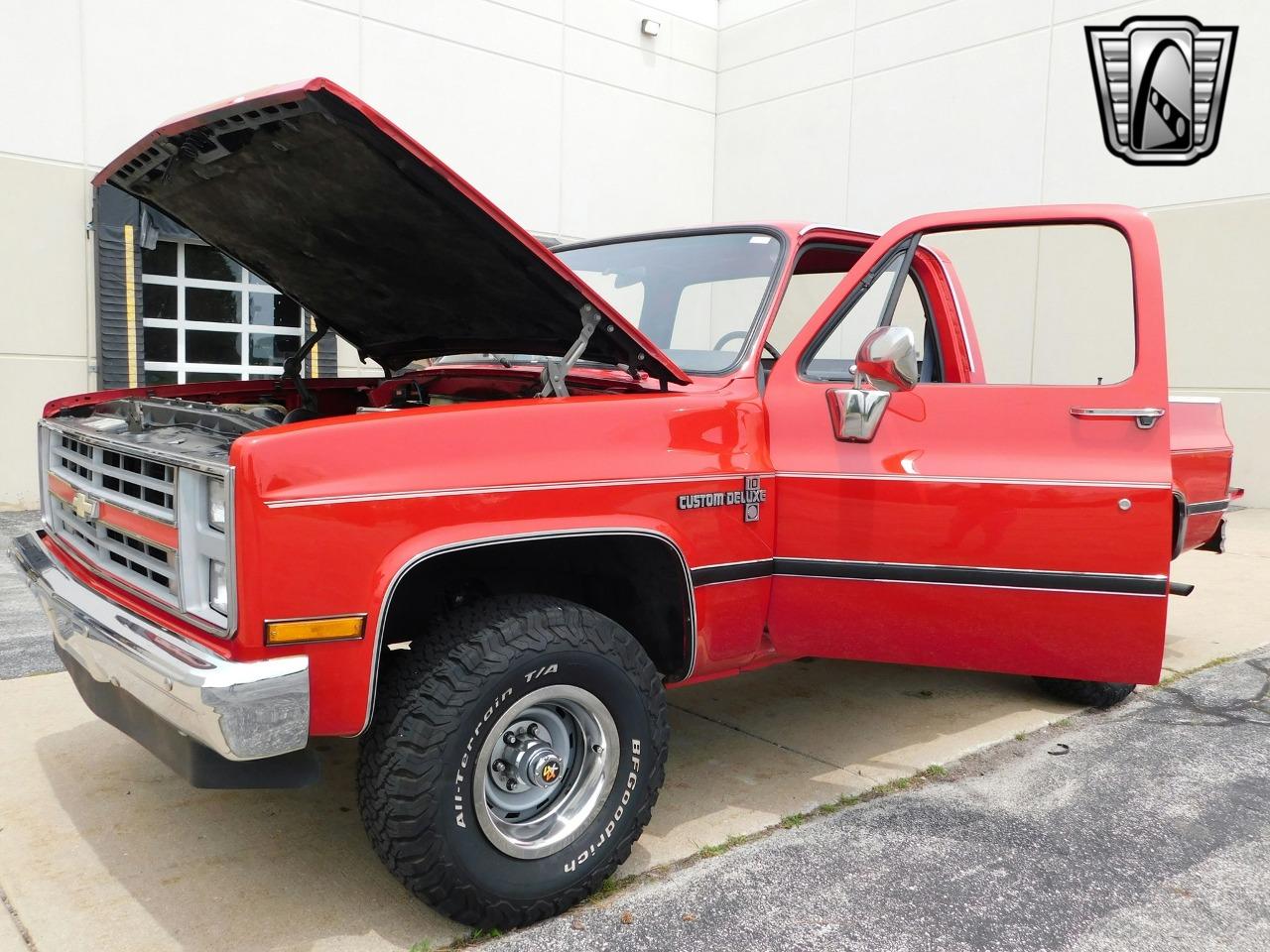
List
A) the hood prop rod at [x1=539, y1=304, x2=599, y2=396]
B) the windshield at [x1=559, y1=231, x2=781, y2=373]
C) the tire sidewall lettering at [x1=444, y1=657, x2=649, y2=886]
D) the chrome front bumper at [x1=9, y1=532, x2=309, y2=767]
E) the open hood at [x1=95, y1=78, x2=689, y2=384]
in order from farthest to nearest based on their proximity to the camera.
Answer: the windshield at [x1=559, y1=231, x2=781, y2=373]
the hood prop rod at [x1=539, y1=304, x2=599, y2=396]
the open hood at [x1=95, y1=78, x2=689, y2=384]
the tire sidewall lettering at [x1=444, y1=657, x2=649, y2=886]
the chrome front bumper at [x1=9, y1=532, x2=309, y2=767]

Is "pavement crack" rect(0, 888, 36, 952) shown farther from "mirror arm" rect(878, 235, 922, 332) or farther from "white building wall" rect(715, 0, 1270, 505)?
"white building wall" rect(715, 0, 1270, 505)

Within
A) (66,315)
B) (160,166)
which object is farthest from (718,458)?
(66,315)

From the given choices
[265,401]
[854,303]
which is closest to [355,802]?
[265,401]

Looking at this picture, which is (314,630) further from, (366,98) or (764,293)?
(366,98)

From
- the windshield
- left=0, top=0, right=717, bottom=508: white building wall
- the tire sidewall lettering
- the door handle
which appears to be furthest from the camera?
left=0, top=0, right=717, bottom=508: white building wall

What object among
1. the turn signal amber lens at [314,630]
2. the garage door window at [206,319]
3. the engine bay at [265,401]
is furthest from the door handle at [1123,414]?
the garage door window at [206,319]

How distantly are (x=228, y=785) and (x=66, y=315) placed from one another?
8351 millimetres

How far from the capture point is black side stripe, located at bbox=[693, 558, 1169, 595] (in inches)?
123

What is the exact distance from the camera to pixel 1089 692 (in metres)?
4.34

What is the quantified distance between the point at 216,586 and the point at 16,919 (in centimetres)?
109

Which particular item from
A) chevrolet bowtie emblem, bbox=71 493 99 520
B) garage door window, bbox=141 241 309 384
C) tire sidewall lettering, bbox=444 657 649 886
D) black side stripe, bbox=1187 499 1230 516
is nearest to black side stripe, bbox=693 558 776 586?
tire sidewall lettering, bbox=444 657 649 886

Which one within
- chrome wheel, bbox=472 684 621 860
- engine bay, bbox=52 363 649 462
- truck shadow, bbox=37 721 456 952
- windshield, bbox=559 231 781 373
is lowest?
truck shadow, bbox=37 721 456 952

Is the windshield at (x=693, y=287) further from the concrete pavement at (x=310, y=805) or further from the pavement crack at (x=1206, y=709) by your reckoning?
the pavement crack at (x=1206, y=709)

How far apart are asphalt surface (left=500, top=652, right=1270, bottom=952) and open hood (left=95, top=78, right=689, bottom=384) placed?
1.51 meters
